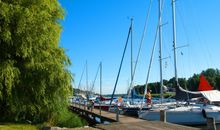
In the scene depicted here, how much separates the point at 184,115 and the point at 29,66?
41.1 ft

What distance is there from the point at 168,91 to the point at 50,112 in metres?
16.5

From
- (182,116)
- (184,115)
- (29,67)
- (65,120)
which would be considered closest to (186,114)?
(184,115)

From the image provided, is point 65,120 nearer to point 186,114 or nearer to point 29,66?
point 29,66

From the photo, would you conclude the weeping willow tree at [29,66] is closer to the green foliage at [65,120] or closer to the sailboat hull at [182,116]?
the green foliage at [65,120]

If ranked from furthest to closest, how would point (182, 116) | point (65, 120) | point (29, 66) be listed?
point (182, 116), point (65, 120), point (29, 66)

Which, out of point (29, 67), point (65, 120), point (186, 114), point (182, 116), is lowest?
point (65, 120)

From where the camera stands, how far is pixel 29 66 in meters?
18.7

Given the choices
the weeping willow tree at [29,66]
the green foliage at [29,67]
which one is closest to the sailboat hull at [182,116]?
the green foliage at [29,67]

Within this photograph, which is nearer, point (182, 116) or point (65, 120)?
point (65, 120)

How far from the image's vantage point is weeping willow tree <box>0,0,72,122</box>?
59.9 feet

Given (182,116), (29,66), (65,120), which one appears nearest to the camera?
(29,66)

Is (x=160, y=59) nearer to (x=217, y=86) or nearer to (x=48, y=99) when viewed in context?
(x=48, y=99)

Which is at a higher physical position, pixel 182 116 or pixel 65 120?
pixel 182 116

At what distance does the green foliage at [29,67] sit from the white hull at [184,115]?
23.6ft
